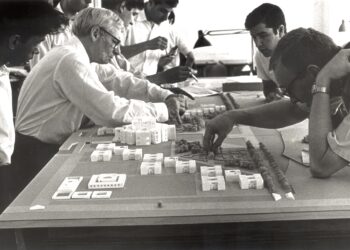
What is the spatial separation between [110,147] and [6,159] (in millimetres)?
498

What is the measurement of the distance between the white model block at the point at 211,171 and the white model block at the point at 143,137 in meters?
0.57

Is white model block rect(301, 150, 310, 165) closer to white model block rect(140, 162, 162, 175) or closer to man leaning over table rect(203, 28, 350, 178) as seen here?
man leaning over table rect(203, 28, 350, 178)

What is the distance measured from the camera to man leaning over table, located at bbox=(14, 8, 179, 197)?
2666mm

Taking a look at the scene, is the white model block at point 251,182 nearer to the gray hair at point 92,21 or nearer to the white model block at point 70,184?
the white model block at point 70,184

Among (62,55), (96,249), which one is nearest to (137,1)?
(62,55)

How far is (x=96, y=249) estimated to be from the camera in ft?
4.89

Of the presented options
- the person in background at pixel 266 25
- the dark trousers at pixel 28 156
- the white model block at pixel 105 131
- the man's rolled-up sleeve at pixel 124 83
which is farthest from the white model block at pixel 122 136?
the person in background at pixel 266 25

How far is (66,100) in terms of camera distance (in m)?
2.76

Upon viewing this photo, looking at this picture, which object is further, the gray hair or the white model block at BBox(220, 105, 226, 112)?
the white model block at BBox(220, 105, 226, 112)

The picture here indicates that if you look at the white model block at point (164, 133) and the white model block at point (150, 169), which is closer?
the white model block at point (150, 169)

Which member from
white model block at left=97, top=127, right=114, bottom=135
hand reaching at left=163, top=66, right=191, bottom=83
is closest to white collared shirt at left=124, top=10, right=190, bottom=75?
hand reaching at left=163, top=66, right=191, bottom=83

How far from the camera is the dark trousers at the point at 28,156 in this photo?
9.03 feet

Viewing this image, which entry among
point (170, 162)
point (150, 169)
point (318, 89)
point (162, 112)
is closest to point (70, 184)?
point (150, 169)

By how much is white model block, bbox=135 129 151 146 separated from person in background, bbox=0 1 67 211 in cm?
64
